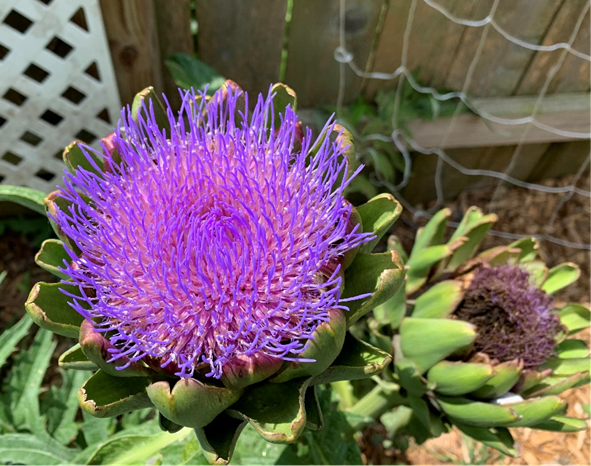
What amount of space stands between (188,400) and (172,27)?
99 cm

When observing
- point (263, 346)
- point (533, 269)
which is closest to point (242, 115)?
point (263, 346)

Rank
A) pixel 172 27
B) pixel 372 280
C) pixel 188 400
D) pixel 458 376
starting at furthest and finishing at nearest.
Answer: pixel 172 27 → pixel 458 376 → pixel 372 280 → pixel 188 400

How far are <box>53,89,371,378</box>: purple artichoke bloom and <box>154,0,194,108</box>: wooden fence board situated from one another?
0.59 meters

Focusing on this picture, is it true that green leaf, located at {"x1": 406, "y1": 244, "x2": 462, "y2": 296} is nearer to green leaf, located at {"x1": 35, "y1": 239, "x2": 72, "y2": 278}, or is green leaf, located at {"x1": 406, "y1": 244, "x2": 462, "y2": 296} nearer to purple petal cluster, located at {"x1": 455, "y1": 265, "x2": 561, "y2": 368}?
purple petal cluster, located at {"x1": 455, "y1": 265, "x2": 561, "y2": 368}

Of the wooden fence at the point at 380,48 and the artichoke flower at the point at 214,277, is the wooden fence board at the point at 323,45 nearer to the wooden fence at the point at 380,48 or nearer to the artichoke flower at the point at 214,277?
the wooden fence at the point at 380,48

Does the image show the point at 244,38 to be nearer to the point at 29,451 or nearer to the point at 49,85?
the point at 49,85

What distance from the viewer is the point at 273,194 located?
674 mm

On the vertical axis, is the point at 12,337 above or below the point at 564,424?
below

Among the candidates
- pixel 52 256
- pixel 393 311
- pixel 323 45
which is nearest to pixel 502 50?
pixel 323 45

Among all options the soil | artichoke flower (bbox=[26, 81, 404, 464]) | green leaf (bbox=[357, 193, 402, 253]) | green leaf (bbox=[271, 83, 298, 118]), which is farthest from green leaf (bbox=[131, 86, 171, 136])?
the soil

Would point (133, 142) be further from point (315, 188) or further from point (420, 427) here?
point (420, 427)

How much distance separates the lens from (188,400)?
539mm

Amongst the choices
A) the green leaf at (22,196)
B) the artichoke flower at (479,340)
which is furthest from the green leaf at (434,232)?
the green leaf at (22,196)

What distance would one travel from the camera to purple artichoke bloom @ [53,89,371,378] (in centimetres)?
61
